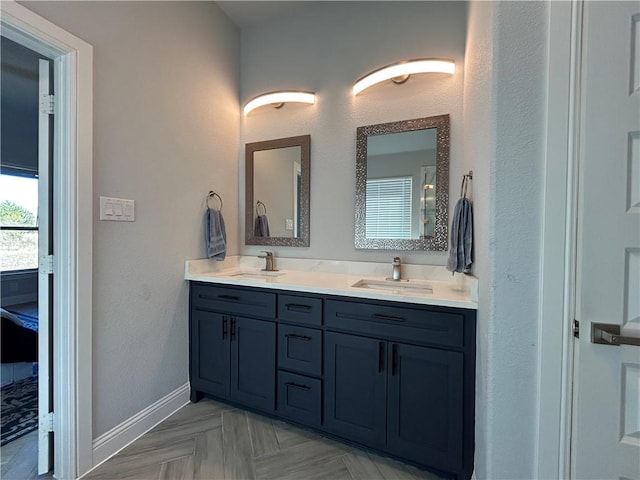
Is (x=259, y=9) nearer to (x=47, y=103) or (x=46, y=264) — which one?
(x=47, y=103)

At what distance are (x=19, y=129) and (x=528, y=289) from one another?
4917mm

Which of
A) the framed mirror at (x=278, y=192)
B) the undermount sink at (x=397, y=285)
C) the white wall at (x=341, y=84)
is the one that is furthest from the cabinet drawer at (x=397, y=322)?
the framed mirror at (x=278, y=192)

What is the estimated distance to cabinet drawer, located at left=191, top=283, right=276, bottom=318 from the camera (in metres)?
1.75

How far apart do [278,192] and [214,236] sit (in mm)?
608

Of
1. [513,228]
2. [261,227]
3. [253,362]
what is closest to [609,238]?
[513,228]

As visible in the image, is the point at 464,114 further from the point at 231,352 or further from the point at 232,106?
the point at 231,352

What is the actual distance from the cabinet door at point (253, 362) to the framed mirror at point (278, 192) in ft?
2.39

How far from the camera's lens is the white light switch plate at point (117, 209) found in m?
1.48

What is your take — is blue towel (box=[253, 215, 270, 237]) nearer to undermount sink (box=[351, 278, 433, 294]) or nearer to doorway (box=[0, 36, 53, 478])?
undermount sink (box=[351, 278, 433, 294])

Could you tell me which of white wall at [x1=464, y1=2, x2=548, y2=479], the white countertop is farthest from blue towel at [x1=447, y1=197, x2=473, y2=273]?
white wall at [x1=464, y1=2, x2=548, y2=479]

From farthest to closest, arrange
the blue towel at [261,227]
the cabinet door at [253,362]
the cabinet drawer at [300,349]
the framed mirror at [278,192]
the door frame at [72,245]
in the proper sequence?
the blue towel at [261,227]
the framed mirror at [278,192]
the cabinet door at [253,362]
the cabinet drawer at [300,349]
the door frame at [72,245]

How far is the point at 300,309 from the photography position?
1.67m

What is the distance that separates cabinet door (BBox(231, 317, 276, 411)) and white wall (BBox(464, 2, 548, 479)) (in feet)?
3.75

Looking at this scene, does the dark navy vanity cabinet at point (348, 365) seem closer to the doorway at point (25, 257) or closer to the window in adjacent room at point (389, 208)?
the window in adjacent room at point (389, 208)
